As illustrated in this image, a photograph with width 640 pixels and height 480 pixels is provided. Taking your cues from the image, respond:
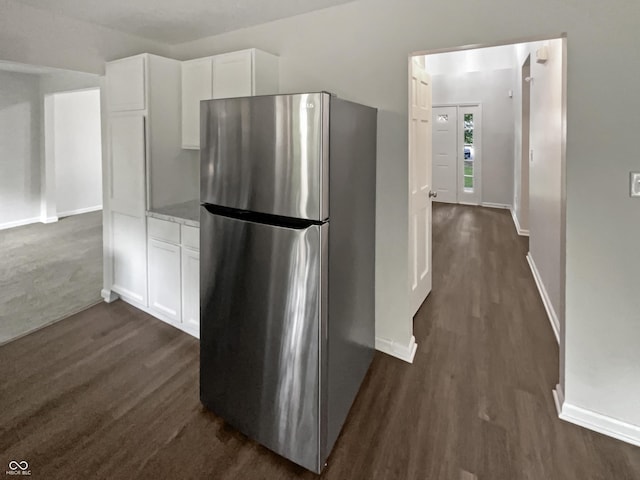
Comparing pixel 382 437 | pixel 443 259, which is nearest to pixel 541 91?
pixel 443 259

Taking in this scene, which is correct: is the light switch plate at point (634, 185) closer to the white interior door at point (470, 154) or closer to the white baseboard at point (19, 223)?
the white interior door at point (470, 154)

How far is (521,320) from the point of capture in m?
3.04

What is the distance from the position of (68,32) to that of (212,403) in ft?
9.77

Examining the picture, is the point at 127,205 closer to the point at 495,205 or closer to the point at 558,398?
the point at 558,398

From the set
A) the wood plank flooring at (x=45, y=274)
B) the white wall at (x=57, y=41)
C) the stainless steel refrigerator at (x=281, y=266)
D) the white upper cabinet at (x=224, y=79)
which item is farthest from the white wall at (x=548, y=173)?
the wood plank flooring at (x=45, y=274)

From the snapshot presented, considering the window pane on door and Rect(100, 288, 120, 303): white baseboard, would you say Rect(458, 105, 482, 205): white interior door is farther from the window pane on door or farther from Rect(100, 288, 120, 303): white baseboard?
Rect(100, 288, 120, 303): white baseboard

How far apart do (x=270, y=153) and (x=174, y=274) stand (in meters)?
1.67

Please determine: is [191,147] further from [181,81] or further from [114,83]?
[114,83]

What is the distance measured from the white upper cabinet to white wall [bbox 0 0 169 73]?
69cm

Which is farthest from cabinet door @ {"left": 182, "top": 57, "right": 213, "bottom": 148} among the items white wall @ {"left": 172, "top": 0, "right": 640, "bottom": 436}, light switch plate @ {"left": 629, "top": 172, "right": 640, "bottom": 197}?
light switch plate @ {"left": 629, "top": 172, "right": 640, "bottom": 197}

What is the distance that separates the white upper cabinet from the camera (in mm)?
2594

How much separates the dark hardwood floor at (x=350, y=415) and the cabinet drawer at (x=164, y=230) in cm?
73
